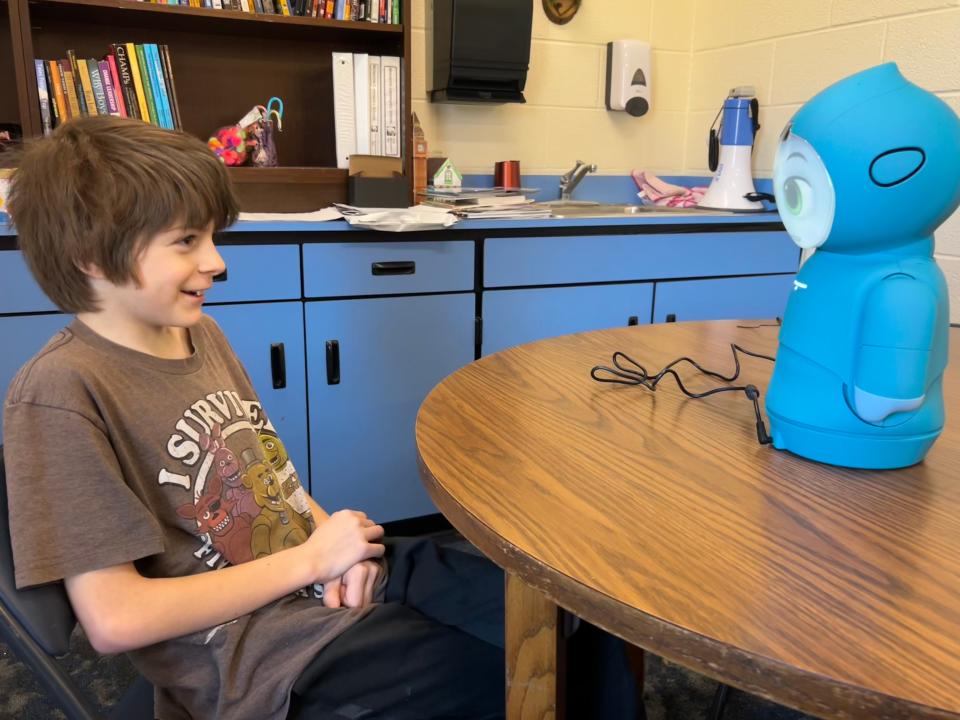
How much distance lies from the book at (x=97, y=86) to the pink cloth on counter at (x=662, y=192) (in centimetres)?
178

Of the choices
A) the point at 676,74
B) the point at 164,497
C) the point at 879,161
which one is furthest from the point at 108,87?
the point at 676,74

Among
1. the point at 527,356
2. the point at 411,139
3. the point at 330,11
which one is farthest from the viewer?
the point at 411,139

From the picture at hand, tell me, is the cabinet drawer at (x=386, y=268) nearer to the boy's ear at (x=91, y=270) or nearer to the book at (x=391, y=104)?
the book at (x=391, y=104)

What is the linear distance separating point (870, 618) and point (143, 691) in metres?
0.73

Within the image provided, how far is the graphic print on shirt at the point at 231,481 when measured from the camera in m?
0.80

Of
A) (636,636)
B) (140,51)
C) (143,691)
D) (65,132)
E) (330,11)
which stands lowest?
(143,691)

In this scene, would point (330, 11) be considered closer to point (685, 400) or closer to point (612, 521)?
point (685, 400)

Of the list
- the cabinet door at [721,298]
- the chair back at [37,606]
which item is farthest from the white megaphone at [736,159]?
the chair back at [37,606]

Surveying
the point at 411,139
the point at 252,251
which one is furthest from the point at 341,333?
the point at 411,139

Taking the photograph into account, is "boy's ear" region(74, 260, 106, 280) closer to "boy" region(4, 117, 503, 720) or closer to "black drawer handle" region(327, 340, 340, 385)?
"boy" region(4, 117, 503, 720)

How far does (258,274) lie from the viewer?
1840 mm

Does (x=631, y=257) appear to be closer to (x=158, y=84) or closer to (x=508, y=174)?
(x=508, y=174)

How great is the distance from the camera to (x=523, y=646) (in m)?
0.68

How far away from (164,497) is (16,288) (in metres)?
1.18
